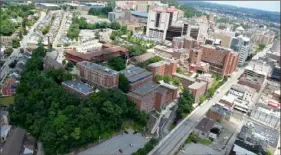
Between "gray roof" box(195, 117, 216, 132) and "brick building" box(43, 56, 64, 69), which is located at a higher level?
"brick building" box(43, 56, 64, 69)

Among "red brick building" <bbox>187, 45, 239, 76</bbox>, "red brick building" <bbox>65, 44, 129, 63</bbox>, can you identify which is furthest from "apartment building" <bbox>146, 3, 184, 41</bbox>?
"red brick building" <bbox>65, 44, 129, 63</bbox>

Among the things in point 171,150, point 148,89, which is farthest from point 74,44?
point 171,150

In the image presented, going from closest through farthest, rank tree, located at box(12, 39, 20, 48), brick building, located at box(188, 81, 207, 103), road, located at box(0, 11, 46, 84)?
brick building, located at box(188, 81, 207, 103), road, located at box(0, 11, 46, 84), tree, located at box(12, 39, 20, 48)

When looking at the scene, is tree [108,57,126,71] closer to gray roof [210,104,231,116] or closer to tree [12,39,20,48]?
gray roof [210,104,231,116]

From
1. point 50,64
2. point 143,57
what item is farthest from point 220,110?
point 50,64

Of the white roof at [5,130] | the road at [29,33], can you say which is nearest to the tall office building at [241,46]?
the road at [29,33]

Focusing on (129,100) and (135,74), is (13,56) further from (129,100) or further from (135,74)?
(129,100)

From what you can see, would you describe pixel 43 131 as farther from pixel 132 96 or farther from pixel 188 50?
pixel 188 50
